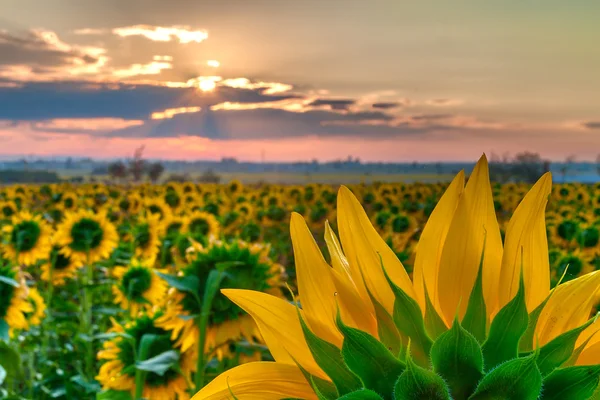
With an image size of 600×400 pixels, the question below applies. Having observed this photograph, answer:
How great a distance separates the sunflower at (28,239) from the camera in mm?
5323

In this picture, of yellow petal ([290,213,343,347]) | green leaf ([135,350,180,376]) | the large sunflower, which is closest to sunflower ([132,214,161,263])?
the large sunflower

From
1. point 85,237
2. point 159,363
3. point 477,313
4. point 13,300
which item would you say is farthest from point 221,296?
point 85,237

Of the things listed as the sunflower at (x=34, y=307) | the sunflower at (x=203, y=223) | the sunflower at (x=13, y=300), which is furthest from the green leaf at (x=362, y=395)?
the sunflower at (x=203, y=223)

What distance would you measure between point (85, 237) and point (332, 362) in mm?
5074

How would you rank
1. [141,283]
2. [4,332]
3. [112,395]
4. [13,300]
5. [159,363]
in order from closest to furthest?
[159,363], [112,395], [4,332], [141,283], [13,300]

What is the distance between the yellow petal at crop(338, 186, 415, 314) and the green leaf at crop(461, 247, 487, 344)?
0.22ft

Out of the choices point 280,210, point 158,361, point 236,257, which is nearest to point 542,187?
point 158,361

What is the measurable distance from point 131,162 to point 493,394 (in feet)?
80.5

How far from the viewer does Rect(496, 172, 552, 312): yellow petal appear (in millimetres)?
653

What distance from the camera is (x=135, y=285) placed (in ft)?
11.6

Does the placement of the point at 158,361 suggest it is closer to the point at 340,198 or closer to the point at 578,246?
the point at 340,198

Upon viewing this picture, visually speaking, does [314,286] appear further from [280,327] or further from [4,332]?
[4,332]

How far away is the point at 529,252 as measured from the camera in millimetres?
665

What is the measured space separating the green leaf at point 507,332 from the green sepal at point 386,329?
0.27 feet
